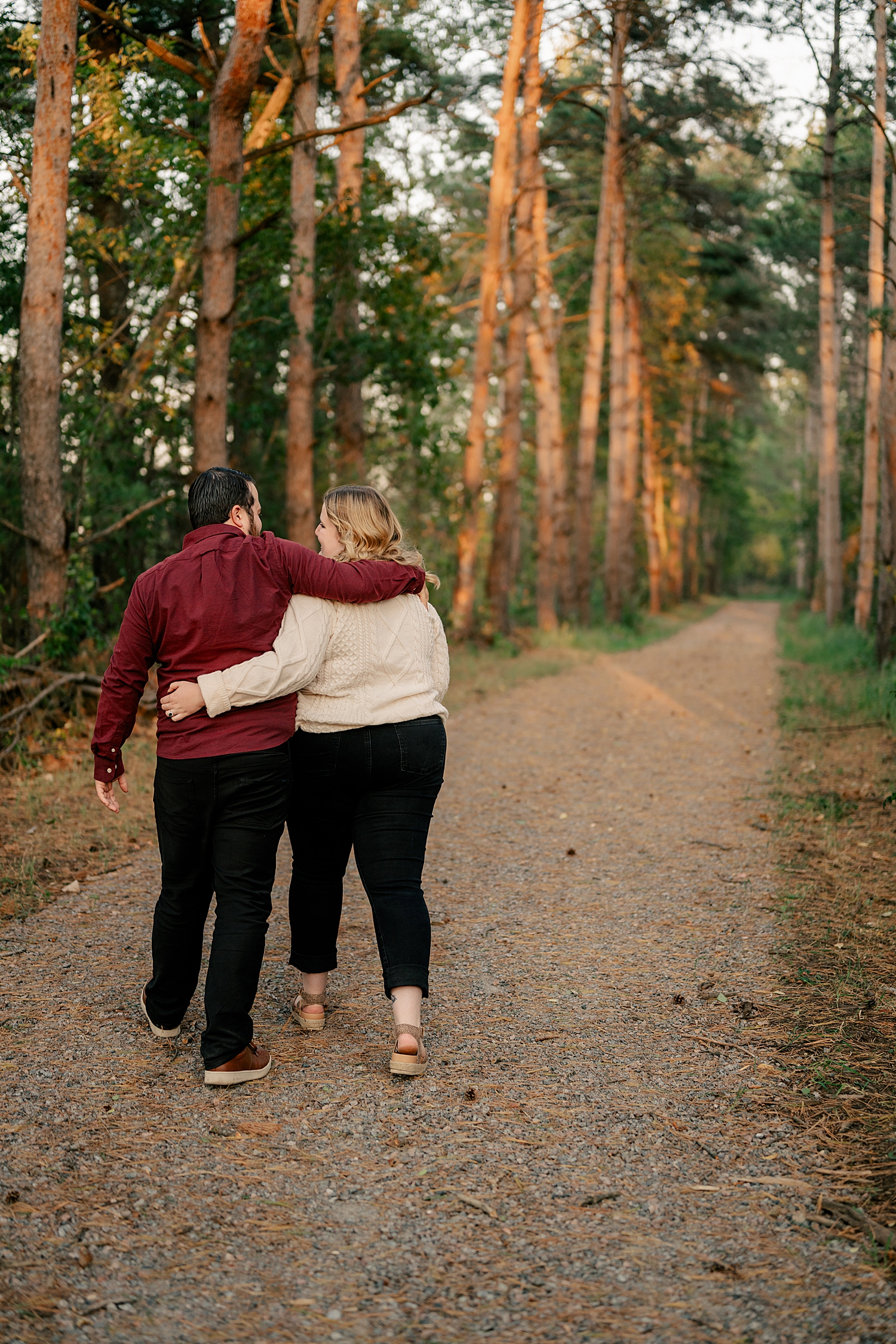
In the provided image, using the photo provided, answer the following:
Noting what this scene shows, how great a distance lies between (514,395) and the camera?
20.0 meters

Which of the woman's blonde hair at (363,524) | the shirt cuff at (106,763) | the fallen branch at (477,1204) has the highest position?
the woman's blonde hair at (363,524)

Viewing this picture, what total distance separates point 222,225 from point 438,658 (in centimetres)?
778

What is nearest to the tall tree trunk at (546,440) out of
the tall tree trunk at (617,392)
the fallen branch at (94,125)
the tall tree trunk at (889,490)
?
the tall tree trunk at (617,392)

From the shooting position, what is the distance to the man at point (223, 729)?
3.61 meters

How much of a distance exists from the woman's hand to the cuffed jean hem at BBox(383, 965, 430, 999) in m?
1.14

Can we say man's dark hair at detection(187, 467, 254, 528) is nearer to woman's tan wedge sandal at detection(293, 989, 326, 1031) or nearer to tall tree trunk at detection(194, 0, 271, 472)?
woman's tan wedge sandal at detection(293, 989, 326, 1031)

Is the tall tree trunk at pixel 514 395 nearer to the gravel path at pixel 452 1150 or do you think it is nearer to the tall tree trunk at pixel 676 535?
the gravel path at pixel 452 1150

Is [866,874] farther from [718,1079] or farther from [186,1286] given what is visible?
[186,1286]

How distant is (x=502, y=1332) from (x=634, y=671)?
15.9 meters

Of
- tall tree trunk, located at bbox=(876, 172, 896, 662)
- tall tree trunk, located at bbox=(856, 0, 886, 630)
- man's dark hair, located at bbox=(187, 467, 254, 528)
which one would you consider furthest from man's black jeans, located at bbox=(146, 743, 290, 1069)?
tall tree trunk, located at bbox=(856, 0, 886, 630)

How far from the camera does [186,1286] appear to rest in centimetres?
254

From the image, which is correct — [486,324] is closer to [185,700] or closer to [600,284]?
[600,284]

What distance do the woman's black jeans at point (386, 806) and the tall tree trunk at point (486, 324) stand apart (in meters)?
13.8

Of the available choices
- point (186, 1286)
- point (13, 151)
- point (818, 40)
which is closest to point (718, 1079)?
point (186, 1286)
